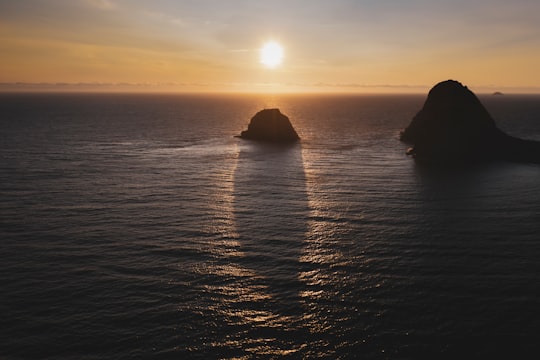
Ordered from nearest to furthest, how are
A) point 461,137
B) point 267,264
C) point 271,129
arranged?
1. point 267,264
2. point 461,137
3. point 271,129

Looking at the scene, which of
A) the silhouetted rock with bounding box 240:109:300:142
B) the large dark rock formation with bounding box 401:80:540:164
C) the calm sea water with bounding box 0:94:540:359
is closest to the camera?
the calm sea water with bounding box 0:94:540:359

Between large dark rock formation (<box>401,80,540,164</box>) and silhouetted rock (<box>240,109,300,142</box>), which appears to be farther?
silhouetted rock (<box>240,109,300,142</box>)

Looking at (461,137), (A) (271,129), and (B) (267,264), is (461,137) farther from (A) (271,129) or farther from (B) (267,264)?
(B) (267,264)

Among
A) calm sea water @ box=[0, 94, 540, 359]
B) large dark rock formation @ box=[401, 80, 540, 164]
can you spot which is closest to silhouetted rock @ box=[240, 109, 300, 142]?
large dark rock formation @ box=[401, 80, 540, 164]

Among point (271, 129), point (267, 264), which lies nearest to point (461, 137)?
point (271, 129)

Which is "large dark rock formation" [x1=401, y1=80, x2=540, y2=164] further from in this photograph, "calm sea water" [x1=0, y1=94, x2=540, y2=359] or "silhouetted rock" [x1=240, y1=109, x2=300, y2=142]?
"silhouetted rock" [x1=240, y1=109, x2=300, y2=142]

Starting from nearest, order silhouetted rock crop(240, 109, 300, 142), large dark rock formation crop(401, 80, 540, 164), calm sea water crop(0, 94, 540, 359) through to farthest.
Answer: calm sea water crop(0, 94, 540, 359)
large dark rock formation crop(401, 80, 540, 164)
silhouetted rock crop(240, 109, 300, 142)

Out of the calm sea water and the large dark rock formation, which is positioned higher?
the large dark rock formation
